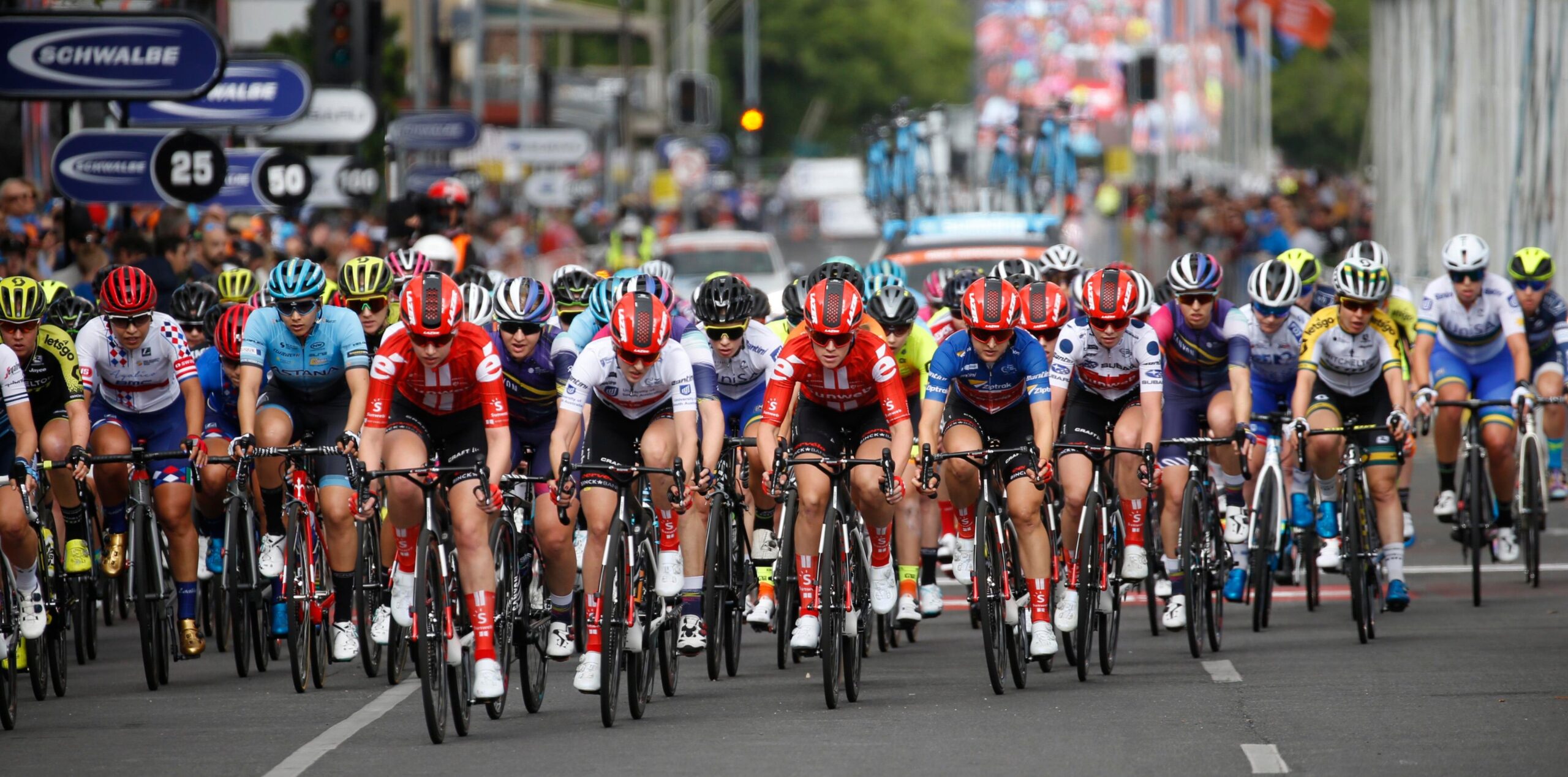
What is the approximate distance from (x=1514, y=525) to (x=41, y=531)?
28.7 feet

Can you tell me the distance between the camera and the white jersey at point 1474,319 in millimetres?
15008

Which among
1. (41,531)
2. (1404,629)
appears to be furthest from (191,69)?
(1404,629)

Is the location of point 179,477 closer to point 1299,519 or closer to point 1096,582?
point 1096,582

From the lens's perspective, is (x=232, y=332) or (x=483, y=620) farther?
(x=232, y=332)

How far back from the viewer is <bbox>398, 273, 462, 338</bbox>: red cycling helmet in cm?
1002

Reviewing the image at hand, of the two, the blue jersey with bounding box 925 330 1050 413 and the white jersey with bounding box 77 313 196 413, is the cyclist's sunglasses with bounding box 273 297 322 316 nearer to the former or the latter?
the white jersey with bounding box 77 313 196 413

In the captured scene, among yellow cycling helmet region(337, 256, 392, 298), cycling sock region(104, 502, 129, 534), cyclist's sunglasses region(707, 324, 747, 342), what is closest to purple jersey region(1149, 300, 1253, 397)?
cyclist's sunglasses region(707, 324, 747, 342)

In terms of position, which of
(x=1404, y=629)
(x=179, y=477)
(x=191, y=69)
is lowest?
(x=1404, y=629)

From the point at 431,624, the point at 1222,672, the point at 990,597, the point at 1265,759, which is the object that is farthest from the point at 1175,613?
the point at 431,624

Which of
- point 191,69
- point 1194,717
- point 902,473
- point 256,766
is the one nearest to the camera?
point 256,766

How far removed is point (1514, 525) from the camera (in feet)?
49.8

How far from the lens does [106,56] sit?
16.2m

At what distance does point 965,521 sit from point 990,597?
1.71 meters

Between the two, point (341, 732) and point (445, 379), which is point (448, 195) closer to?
point (445, 379)
